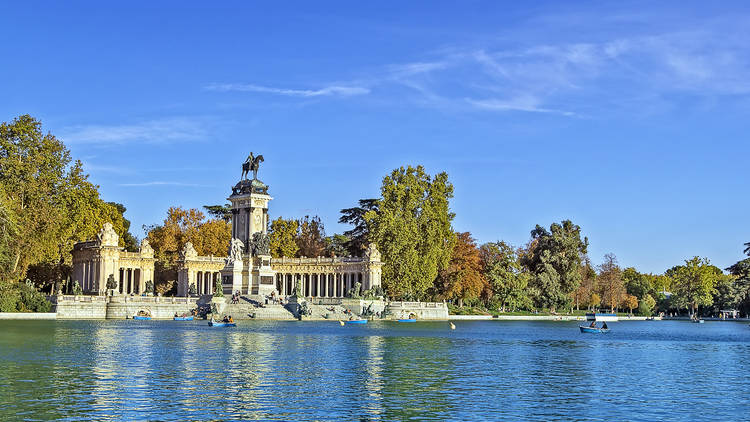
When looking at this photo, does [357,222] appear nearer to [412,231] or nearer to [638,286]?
[412,231]

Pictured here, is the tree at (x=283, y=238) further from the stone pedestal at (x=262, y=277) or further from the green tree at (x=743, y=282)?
the green tree at (x=743, y=282)

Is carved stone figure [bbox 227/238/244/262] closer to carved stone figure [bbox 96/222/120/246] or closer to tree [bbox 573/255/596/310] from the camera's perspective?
carved stone figure [bbox 96/222/120/246]

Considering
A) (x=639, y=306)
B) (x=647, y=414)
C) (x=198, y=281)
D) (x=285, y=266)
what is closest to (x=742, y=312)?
(x=639, y=306)

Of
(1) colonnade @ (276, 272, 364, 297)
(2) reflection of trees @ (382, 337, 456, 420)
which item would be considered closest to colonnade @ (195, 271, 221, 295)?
(1) colonnade @ (276, 272, 364, 297)

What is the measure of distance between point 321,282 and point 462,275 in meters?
18.1

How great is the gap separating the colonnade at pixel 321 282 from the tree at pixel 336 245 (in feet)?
58.2

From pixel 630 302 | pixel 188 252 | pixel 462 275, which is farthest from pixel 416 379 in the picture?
pixel 630 302

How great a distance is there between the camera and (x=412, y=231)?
101m

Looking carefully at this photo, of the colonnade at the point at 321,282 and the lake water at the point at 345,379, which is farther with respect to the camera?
the colonnade at the point at 321,282

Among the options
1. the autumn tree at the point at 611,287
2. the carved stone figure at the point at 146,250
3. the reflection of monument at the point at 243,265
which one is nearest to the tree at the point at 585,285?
the autumn tree at the point at 611,287

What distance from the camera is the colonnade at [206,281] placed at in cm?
10167

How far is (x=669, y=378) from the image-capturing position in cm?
3625

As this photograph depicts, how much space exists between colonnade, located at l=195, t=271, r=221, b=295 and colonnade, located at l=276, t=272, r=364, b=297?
27.4ft

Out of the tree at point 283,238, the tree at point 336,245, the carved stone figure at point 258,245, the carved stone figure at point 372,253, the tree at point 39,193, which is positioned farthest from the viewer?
the tree at point 336,245
